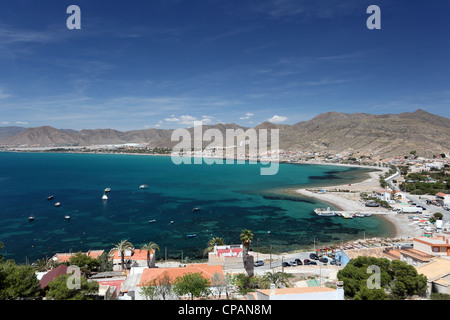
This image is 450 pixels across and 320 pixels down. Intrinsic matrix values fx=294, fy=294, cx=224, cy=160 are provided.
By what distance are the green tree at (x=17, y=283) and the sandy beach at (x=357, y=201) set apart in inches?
1654

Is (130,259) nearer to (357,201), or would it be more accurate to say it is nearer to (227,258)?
(227,258)

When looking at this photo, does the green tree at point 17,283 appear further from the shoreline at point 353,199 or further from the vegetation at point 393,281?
the shoreline at point 353,199

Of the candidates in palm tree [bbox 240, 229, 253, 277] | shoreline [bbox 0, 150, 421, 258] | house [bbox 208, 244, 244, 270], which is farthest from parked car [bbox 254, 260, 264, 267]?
shoreline [bbox 0, 150, 421, 258]

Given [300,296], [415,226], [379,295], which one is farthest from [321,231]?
[300,296]

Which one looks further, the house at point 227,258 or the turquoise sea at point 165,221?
the turquoise sea at point 165,221

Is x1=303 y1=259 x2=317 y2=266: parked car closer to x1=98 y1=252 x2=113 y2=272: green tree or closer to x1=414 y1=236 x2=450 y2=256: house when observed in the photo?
x1=414 y1=236 x2=450 y2=256: house

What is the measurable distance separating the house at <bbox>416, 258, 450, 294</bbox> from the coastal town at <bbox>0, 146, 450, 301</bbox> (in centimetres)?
6

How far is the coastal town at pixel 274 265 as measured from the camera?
16.5 meters

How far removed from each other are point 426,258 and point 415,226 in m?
25.9

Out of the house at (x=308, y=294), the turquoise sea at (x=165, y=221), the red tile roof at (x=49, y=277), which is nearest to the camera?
the house at (x=308, y=294)

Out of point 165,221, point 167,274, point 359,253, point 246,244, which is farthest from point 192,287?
point 165,221

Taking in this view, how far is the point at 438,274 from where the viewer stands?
65.3 feet

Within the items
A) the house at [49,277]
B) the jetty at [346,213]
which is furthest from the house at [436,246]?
the house at [49,277]

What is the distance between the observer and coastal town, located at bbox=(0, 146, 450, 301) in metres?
16.5
